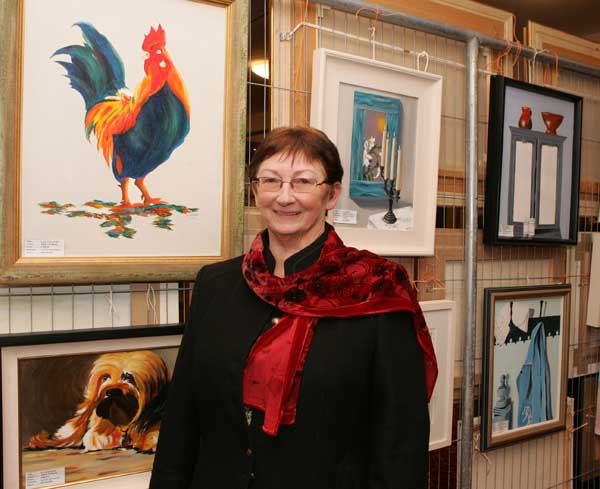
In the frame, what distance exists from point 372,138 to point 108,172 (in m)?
0.68

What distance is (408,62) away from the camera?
1664 millimetres

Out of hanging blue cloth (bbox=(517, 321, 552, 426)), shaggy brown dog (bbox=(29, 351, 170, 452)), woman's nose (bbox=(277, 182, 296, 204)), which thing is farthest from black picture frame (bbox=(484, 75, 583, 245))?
shaggy brown dog (bbox=(29, 351, 170, 452))

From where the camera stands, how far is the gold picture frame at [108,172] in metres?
1.09

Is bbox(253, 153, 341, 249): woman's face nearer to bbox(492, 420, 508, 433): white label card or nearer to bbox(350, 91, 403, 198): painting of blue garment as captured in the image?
Answer: bbox(350, 91, 403, 198): painting of blue garment

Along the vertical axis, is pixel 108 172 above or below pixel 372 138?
below

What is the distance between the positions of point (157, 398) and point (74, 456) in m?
0.20

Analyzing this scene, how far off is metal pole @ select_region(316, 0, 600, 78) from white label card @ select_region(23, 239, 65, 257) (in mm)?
856

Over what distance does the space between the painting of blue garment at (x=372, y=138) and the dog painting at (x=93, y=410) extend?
636mm

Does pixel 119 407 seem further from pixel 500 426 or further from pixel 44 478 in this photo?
pixel 500 426

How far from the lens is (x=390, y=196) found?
1580mm

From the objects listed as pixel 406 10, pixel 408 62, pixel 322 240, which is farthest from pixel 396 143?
pixel 322 240

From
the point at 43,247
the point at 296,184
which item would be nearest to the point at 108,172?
the point at 43,247

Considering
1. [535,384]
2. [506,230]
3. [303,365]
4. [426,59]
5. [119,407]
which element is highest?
[426,59]

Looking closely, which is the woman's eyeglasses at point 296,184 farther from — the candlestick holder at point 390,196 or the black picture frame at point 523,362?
the black picture frame at point 523,362
